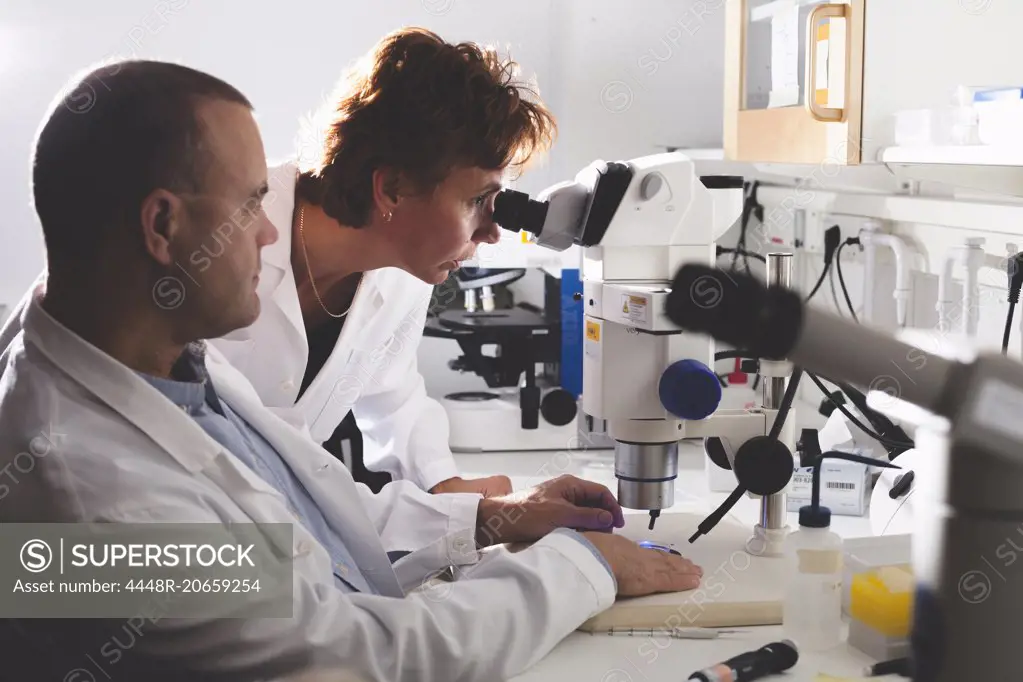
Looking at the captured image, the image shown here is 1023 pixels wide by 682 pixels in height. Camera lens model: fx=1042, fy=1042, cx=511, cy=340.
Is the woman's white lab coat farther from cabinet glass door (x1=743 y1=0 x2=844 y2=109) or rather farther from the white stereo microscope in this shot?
cabinet glass door (x1=743 y1=0 x2=844 y2=109)

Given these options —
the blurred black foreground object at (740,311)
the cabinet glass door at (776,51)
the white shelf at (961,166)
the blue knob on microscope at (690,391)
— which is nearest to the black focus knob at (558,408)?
the cabinet glass door at (776,51)

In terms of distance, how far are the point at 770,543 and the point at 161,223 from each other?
818mm

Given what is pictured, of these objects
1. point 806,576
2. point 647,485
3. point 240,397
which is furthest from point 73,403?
point 806,576

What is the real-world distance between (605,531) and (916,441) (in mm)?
985

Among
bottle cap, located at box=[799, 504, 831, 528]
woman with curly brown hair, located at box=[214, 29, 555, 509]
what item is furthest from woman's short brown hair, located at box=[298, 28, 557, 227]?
bottle cap, located at box=[799, 504, 831, 528]

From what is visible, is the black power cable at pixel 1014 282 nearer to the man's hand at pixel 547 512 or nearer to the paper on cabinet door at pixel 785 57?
the paper on cabinet door at pixel 785 57

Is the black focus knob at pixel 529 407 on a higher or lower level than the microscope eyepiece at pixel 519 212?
lower

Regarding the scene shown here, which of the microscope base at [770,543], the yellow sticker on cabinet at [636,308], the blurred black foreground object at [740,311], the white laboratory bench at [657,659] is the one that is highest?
the blurred black foreground object at [740,311]

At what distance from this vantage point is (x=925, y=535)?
37cm

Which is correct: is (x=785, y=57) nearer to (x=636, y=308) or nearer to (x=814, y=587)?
(x=636, y=308)

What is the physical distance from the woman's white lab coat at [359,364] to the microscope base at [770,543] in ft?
2.03

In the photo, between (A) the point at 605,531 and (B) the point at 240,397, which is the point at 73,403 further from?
(A) the point at 605,531

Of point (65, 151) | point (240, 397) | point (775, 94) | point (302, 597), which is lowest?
point (302, 597)

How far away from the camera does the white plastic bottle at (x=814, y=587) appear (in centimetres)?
111
